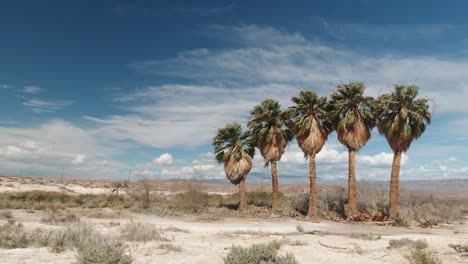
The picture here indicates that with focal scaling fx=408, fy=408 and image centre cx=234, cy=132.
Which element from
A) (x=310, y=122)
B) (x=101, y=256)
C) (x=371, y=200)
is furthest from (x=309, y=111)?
(x=101, y=256)

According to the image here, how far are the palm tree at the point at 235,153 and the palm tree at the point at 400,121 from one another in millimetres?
11275

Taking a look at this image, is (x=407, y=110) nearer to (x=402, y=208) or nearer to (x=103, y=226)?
(x=402, y=208)

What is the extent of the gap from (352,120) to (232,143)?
10804 millimetres

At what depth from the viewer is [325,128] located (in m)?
30.8

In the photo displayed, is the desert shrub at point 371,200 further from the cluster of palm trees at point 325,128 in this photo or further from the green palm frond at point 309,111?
the green palm frond at point 309,111

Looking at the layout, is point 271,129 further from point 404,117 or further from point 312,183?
point 404,117

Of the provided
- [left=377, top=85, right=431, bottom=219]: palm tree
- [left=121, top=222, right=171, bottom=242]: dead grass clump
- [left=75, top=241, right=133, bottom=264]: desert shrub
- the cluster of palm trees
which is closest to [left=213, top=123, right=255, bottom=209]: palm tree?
the cluster of palm trees

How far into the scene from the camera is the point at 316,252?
45.5ft

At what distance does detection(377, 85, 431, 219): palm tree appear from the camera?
27.5m

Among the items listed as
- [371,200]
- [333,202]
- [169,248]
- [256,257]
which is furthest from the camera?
[333,202]

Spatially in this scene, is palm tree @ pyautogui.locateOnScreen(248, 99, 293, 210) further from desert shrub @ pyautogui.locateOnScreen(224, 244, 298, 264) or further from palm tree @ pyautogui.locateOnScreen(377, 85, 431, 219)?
desert shrub @ pyautogui.locateOnScreen(224, 244, 298, 264)

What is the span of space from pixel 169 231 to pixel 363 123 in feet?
53.9

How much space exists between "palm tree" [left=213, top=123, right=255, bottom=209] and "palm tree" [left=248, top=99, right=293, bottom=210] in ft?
6.22

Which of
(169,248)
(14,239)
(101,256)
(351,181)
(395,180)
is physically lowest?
(169,248)
